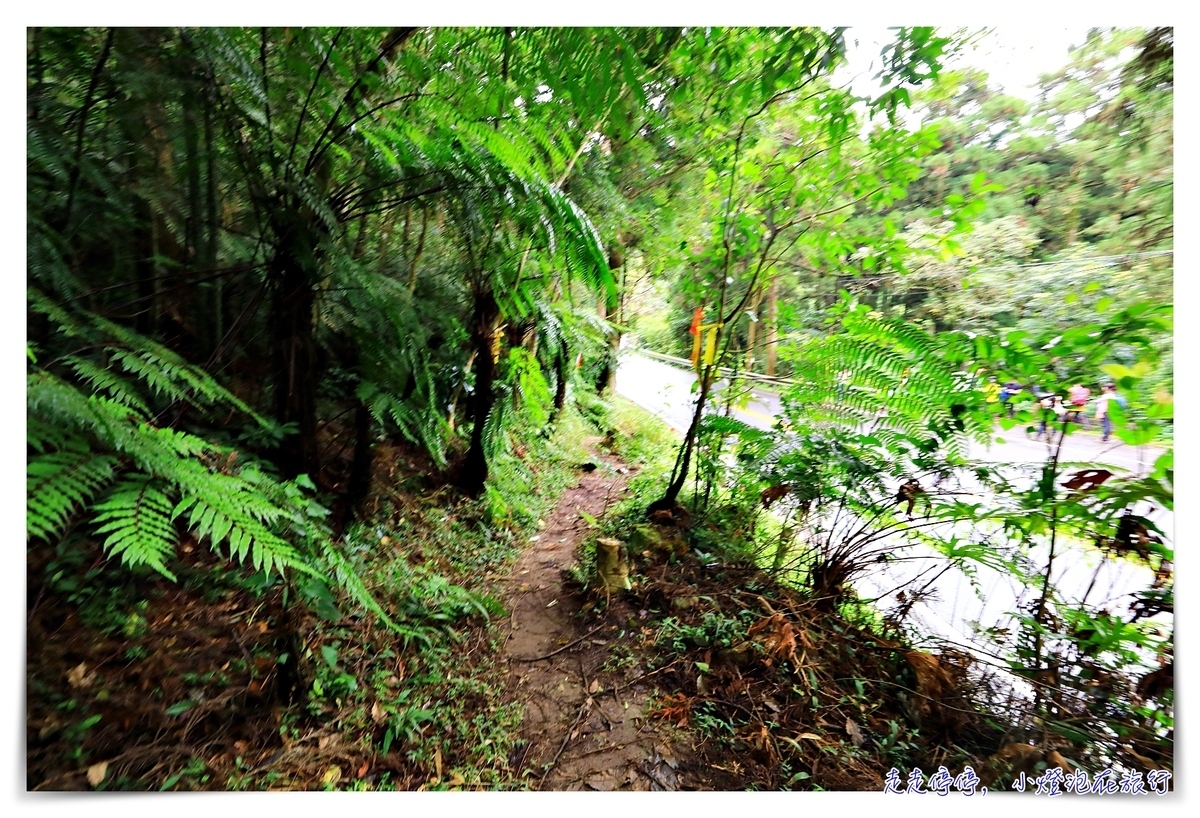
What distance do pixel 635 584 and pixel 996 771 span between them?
144 cm

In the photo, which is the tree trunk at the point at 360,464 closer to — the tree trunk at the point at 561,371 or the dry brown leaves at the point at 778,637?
the tree trunk at the point at 561,371

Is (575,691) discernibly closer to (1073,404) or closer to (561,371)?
(1073,404)

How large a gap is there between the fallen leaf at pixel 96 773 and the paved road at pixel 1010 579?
2514 mm

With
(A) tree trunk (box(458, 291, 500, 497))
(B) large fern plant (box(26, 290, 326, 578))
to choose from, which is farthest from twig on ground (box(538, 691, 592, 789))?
(A) tree trunk (box(458, 291, 500, 497))

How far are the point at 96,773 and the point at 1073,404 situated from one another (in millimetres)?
2958

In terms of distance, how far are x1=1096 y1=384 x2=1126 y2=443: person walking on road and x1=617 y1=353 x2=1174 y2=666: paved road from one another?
4 cm

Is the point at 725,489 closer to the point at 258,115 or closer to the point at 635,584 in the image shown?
the point at 635,584

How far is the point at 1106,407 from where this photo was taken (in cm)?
137

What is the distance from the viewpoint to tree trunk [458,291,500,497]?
9.10 feet

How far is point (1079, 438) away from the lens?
146 centimetres

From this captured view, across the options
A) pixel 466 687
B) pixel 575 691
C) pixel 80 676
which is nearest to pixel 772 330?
pixel 575 691

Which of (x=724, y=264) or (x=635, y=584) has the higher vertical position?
(x=724, y=264)

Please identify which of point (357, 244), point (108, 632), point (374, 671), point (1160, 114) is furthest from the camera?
point (357, 244)

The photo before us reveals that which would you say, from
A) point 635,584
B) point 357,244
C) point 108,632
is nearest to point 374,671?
point 108,632
